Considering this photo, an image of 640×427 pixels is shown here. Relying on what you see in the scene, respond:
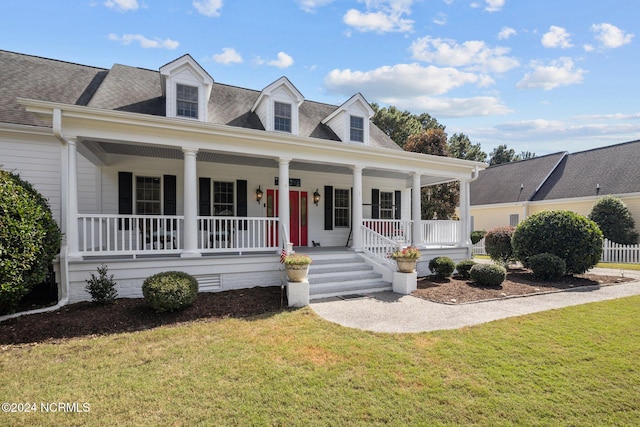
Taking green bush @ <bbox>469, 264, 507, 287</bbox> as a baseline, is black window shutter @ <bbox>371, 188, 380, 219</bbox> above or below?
above

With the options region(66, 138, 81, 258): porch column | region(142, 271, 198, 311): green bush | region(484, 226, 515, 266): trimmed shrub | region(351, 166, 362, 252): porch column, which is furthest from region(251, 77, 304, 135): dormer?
region(484, 226, 515, 266): trimmed shrub

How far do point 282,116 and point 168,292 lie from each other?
6359 mm

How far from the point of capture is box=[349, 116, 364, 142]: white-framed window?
11.1m

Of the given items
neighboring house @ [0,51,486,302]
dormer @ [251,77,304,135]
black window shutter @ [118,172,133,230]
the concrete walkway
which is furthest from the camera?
dormer @ [251,77,304,135]

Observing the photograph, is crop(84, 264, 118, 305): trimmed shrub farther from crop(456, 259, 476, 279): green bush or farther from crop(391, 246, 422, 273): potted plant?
crop(456, 259, 476, 279): green bush

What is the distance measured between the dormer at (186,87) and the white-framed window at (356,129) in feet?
15.9

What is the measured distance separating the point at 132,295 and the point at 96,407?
14.3 feet

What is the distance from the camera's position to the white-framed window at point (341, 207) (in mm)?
12409

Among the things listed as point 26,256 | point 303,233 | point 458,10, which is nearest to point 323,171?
point 303,233

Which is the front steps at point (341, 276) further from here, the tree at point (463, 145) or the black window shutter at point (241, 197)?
the tree at point (463, 145)

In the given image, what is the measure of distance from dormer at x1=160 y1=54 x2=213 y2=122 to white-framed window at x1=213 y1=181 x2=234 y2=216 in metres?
2.49

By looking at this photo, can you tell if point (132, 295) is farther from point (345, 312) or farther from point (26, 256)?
point (345, 312)

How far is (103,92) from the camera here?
29.4ft

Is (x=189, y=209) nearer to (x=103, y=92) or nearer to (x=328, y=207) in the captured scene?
(x=103, y=92)
